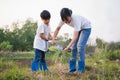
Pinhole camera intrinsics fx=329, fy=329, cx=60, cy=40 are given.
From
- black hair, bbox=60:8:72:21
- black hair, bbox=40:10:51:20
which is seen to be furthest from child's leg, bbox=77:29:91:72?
black hair, bbox=40:10:51:20

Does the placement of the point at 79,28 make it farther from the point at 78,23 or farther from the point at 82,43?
the point at 82,43

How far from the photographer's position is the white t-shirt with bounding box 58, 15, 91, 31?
18.4 feet

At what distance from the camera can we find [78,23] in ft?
18.5

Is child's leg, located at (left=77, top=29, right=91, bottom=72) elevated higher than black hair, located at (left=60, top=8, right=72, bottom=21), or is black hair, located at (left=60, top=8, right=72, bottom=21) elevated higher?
black hair, located at (left=60, top=8, right=72, bottom=21)

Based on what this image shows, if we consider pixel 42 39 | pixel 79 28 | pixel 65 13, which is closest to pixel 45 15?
pixel 42 39

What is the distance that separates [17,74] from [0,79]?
271 millimetres

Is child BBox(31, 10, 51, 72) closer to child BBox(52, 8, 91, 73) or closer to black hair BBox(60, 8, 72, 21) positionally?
child BBox(52, 8, 91, 73)

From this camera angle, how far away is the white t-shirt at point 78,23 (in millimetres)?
5598

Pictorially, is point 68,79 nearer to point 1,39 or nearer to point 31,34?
point 1,39

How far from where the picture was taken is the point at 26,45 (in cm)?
3569

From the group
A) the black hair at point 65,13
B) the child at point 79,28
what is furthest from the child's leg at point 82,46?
the black hair at point 65,13

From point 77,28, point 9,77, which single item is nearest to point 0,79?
point 9,77

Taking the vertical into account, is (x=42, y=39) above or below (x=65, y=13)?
below

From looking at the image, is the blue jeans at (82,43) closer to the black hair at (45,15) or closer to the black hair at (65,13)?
the black hair at (65,13)
